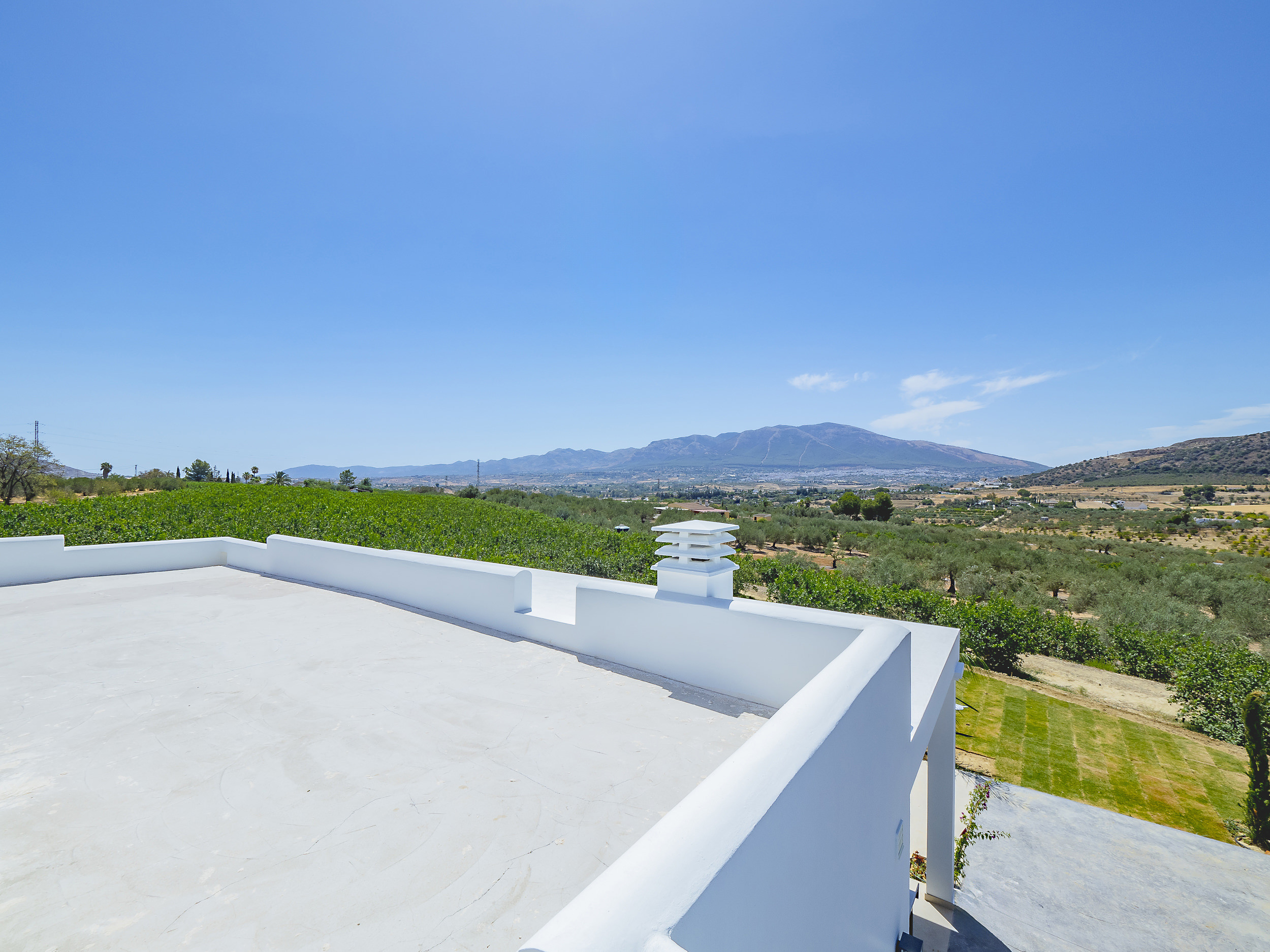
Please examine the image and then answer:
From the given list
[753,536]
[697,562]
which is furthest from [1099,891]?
[753,536]

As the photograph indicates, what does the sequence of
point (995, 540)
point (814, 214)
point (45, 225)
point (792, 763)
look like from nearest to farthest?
point (792, 763) → point (45, 225) → point (814, 214) → point (995, 540)

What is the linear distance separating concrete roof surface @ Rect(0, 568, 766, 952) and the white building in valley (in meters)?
0.01

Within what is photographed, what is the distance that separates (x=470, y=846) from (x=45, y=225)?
1735 cm

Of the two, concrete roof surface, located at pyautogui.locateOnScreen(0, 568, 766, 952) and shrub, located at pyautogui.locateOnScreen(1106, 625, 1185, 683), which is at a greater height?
concrete roof surface, located at pyautogui.locateOnScreen(0, 568, 766, 952)

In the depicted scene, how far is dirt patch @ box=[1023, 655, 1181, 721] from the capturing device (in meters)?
11.9

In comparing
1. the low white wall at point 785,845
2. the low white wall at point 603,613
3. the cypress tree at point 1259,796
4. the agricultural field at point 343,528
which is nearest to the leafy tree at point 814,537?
the agricultural field at point 343,528

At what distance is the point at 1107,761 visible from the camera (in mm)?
9359

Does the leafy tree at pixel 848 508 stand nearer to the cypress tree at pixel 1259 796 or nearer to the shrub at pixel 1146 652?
the shrub at pixel 1146 652

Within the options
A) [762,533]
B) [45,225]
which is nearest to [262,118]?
[45,225]

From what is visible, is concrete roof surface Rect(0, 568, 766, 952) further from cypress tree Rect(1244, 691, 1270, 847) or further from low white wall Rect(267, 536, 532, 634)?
cypress tree Rect(1244, 691, 1270, 847)

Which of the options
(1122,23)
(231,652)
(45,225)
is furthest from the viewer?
(45,225)

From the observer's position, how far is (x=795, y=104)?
30.0 ft

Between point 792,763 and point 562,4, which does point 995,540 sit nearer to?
point 562,4

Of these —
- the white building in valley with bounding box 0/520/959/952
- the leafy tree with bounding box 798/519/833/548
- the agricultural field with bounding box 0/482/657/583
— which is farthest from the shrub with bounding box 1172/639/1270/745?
the leafy tree with bounding box 798/519/833/548
